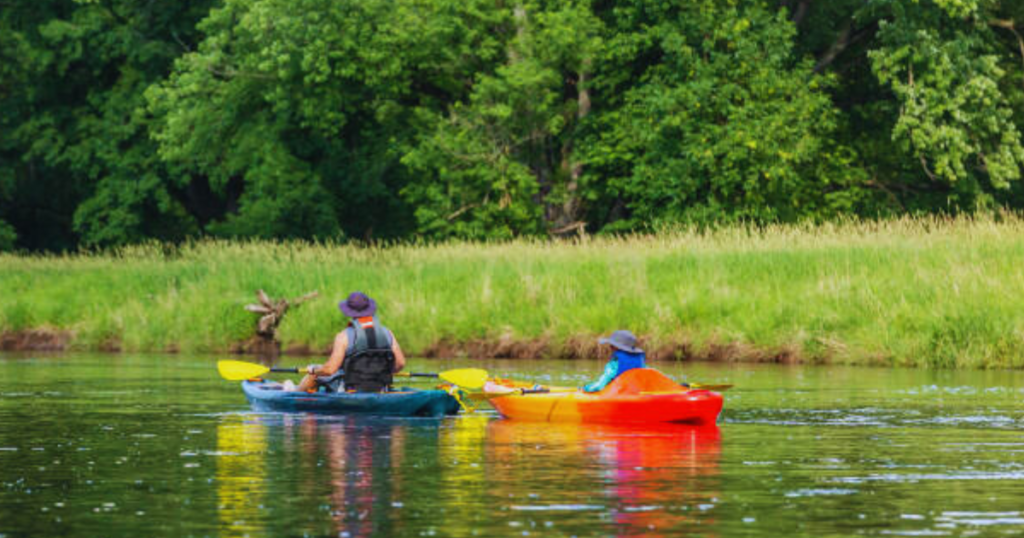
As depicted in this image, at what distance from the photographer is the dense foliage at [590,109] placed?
4019 centimetres

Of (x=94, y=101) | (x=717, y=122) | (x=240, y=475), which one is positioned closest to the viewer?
(x=240, y=475)

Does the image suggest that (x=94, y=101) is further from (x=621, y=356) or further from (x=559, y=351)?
(x=621, y=356)

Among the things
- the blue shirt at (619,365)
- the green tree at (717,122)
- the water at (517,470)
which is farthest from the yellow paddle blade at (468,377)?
the green tree at (717,122)

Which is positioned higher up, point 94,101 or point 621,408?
point 94,101

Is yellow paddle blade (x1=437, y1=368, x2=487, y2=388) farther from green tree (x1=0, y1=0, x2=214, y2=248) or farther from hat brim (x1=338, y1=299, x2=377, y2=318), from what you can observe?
green tree (x1=0, y1=0, x2=214, y2=248)

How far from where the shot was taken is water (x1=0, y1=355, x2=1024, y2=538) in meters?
10.2

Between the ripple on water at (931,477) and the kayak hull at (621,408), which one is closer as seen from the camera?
the ripple on water at (931,477)

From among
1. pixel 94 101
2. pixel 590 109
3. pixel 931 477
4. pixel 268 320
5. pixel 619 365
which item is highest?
pixel 94 101

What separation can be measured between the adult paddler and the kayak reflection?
3.88ft

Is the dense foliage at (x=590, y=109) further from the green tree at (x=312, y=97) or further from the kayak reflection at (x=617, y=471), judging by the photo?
the kayak reflection at (x=617, y=471)

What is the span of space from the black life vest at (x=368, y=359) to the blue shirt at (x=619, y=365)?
202 centimetres

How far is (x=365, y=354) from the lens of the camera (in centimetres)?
1777

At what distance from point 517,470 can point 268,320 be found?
18084 mm

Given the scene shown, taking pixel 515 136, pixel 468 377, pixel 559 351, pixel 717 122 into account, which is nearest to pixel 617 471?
pixel 468 377
